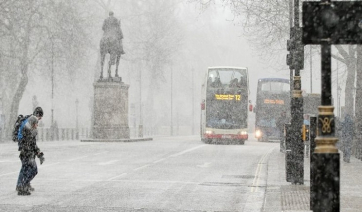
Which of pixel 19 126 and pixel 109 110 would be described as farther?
pixel 109 110

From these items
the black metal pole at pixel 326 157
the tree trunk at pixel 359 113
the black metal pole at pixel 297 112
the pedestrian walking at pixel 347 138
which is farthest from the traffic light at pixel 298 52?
the tree trunk at pixel 359 113

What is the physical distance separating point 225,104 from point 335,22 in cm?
3227

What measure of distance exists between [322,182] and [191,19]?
277 feet

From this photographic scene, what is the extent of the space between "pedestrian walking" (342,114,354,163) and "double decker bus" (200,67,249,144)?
14878 mm

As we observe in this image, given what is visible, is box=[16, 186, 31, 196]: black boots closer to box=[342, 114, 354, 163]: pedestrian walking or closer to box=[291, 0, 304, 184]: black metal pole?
box=[291, 0, 304, 184]: black metal pole

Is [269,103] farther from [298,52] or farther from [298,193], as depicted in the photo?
[298,193]

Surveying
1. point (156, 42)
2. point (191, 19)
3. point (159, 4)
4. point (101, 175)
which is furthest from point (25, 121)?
point (191, 19)

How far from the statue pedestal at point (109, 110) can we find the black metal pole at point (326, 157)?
30.6 metres

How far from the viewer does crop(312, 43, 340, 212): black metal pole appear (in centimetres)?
720

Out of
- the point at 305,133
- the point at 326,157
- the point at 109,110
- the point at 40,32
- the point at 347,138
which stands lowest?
the point at 347,138

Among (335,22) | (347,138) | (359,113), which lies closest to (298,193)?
(335,22)

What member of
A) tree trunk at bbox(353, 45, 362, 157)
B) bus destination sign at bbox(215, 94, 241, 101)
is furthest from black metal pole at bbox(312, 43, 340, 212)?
bus destination sign at bbox(215, 94, 241, 101)

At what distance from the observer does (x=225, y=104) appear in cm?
3944

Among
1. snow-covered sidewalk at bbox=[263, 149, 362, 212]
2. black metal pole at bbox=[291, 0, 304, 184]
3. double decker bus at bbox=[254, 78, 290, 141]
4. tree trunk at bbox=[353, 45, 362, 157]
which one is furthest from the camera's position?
double decker bus at bbox=[254, 78, 290, 141]
